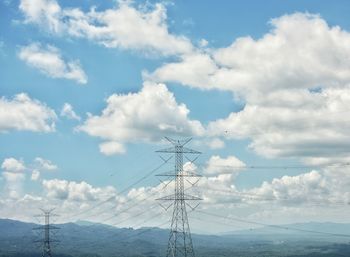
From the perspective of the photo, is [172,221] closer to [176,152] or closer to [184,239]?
[184,239]

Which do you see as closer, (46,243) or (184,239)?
(184,239)

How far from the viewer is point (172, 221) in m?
94.4

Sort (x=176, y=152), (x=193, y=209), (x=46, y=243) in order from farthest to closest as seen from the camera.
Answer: (x=46, y=243)
(x=176, y=152)
(x=193, y=209)

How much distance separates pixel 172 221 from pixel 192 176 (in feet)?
32.1

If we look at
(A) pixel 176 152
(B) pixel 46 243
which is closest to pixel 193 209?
(A) pixel 176 152

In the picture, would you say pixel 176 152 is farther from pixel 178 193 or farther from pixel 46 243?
pixel 46 243

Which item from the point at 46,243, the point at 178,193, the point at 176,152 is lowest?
the point at 46,243

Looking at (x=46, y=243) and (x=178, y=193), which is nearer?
(x=178, y=193)

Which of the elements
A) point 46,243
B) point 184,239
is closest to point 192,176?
point 184,239

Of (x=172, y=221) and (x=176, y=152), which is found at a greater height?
(x=176, y=152)

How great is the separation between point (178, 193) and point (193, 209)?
523cm

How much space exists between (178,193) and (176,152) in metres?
8.10

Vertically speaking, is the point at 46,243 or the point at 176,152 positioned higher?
the point at 176,152

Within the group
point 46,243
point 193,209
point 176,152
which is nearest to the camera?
point 193,209
